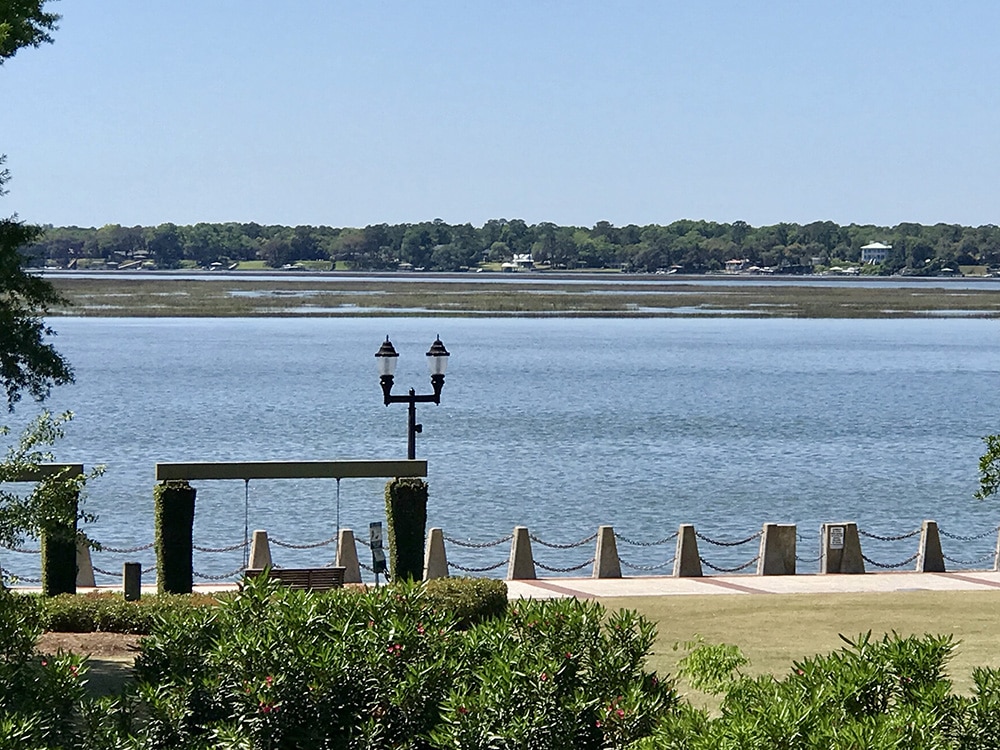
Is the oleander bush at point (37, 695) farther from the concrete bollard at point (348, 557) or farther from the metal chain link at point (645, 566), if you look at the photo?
the metal chain link at point (645, 566)

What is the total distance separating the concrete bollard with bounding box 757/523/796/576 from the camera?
26.8 metres

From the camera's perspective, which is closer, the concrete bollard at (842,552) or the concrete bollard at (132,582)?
the concrete bollard at (132,582)

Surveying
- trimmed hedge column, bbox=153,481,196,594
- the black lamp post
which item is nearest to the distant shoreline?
the black lamp post

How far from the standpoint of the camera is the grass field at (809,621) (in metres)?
18.7

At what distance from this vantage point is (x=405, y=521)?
23.2 meters

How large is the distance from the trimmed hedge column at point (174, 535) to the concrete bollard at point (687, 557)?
27.6 feet

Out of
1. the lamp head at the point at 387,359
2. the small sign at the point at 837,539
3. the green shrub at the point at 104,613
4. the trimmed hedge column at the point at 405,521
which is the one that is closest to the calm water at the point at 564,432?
the small sign at the point at 837,539

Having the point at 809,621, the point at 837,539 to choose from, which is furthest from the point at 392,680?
the point at 837,539

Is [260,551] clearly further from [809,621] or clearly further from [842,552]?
[842,552]

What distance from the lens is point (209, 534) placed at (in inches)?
1507

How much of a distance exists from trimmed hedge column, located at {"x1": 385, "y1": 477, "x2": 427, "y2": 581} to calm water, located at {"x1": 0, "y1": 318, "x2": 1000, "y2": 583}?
1061 centimetres

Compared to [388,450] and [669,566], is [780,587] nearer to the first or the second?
[669,566]

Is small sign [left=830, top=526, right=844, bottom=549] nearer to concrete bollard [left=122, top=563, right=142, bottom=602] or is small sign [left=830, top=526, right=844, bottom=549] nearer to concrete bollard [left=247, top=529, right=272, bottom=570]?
concrete bollard [left=247, top=529, right=272, bottom=570]

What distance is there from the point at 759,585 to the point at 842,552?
2553 mm
